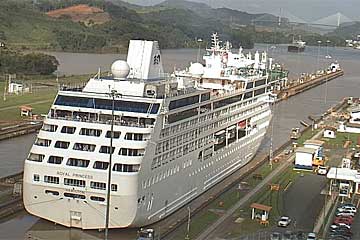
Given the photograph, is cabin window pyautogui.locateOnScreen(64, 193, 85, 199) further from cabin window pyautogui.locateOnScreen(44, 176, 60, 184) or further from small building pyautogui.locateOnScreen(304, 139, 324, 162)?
small building pyautogui.locateOnScreen(304, 139, 324, 162)

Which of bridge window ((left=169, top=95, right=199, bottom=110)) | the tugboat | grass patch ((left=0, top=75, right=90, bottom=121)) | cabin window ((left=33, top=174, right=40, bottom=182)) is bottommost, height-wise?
grass patch ((left=0, top=75, right=90, bottom=121))

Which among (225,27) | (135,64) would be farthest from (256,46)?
(135,64)

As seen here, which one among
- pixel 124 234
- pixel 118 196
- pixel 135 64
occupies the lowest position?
pixel 124 234

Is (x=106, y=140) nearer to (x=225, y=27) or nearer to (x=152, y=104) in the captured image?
(x=152, y=104)

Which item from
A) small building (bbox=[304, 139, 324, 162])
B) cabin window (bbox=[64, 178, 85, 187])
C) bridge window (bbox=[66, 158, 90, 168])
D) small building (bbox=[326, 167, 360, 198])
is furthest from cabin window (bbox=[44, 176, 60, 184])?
small building (bbox=[304, 139, 324, 162])

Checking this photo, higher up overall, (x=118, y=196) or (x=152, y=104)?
(x=152, y=104)

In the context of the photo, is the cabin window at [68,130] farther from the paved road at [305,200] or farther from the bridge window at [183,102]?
the paved road at [305,200]
